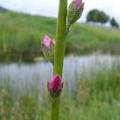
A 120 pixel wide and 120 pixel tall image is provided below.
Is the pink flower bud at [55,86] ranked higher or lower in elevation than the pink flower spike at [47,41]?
lower

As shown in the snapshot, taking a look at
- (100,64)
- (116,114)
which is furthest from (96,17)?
(116,114)

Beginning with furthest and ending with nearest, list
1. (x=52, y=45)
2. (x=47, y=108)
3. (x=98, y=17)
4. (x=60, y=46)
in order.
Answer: (x=98, y=17) → (x=47, y=108) → (x=52, y=45) → (x=60, y=46)

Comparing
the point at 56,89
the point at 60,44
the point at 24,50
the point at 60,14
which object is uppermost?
the point at 60,14

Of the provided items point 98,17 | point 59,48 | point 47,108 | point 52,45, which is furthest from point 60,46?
point 98,17

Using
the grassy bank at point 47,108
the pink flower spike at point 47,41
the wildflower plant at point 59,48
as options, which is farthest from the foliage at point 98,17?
the wildflower plant at point 59,48

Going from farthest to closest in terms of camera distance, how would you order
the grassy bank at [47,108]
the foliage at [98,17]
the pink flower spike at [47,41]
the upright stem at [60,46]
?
the foliage at [98,17] < the grassy bank at [47,108] < the pink flower spike at [47,41] < the upright stem at [60,46]

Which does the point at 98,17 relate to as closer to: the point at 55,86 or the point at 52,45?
the point at 52,45

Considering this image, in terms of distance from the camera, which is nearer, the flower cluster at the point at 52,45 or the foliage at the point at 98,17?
the flower cluster at the point at 52,45

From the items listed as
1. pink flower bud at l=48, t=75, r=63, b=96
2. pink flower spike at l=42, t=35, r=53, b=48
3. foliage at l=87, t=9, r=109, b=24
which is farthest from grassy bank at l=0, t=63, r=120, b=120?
foliage at l=87, t=9, r=109, b=24

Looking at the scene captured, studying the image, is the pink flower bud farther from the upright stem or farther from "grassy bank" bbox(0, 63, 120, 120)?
"grassy bank" bbox(0, 63, 120, 120)

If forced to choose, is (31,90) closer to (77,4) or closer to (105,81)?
(105,81)

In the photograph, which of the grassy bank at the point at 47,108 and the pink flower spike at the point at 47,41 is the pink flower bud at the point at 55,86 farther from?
the grassy bank at the point at 47,108
